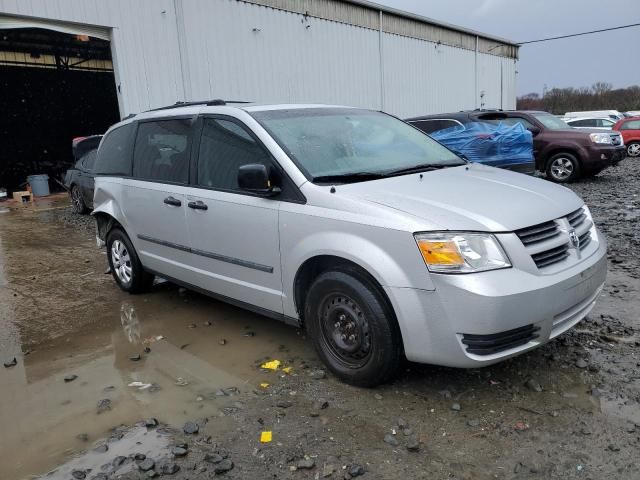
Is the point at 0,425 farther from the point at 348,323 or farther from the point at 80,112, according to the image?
the point at 80,112

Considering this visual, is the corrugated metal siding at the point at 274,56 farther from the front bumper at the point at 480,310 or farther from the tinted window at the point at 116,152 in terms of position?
the front bumper at the point at 480,310

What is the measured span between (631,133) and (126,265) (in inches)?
741

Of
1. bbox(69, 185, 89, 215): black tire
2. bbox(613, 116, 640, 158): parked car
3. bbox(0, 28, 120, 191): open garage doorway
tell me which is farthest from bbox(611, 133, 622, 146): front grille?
bbox(0, 28, 120, 191): open garage doorway

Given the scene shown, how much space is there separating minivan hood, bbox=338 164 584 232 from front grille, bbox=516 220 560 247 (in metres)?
0.03

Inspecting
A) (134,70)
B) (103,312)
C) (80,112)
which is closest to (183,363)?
(103,312)

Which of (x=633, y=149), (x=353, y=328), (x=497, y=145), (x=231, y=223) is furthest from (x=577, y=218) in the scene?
(x=633, y=149)

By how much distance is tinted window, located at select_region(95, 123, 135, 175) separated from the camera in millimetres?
5293

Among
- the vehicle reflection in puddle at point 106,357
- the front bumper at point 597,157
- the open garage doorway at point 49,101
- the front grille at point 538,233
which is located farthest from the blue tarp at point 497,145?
the open garage doorway at point 49,101

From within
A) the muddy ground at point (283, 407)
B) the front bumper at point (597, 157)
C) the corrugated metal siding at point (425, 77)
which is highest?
the corrugated metal siding at point (425, 77)

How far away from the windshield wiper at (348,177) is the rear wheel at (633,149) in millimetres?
18706

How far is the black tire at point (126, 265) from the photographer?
533cm

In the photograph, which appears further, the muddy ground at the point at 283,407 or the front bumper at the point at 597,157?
the front bumper at the point at 597,157

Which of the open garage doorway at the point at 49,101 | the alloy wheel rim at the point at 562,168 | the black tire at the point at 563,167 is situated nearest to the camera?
the black tire at the point at 563,167

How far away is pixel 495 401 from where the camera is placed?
10.2 feet
